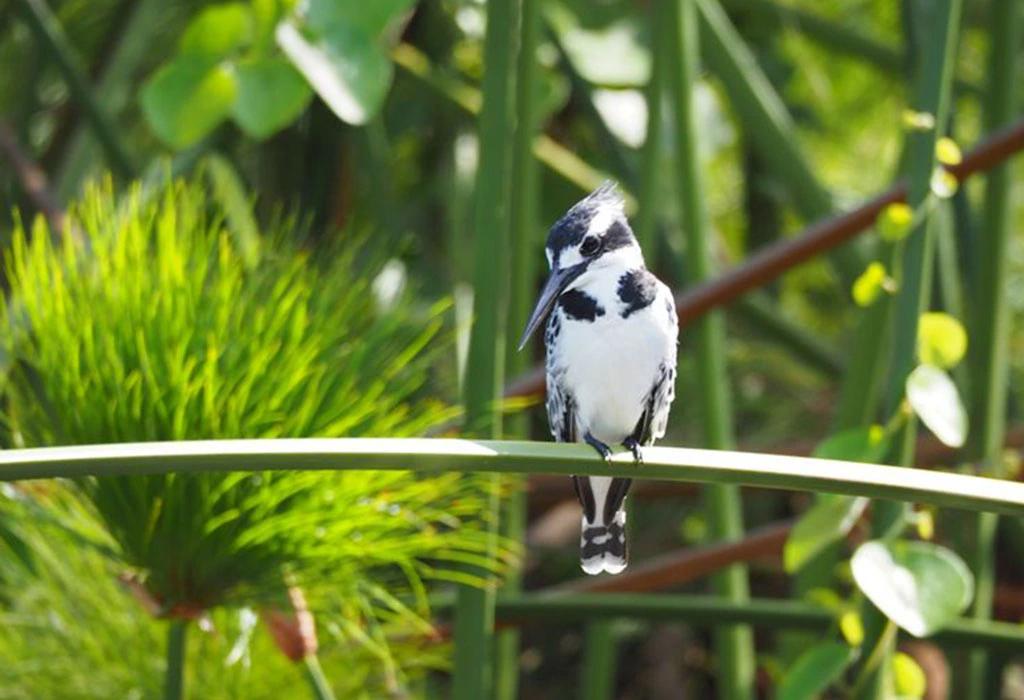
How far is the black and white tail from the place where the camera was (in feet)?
2.22

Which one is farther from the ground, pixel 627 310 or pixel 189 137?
pixel 189 137

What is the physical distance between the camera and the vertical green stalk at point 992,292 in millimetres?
1180

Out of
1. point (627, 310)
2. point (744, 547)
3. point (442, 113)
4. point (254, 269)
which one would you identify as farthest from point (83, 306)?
point (442, 113)

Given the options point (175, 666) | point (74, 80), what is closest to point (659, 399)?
point (175, 666)

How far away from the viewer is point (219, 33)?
0.96m

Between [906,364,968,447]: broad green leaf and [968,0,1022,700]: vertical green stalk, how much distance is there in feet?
1.22

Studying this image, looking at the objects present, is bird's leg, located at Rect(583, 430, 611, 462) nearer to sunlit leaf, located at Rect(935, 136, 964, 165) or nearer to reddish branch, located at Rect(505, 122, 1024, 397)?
sunlit leaf, located at Rect(935, 136, 964, 165)

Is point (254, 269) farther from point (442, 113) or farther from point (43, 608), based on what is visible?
point (442, 113)

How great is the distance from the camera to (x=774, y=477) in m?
0.56

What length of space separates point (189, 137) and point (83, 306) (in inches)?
7.4

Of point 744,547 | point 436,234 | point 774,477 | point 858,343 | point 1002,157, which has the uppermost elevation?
point 436,234

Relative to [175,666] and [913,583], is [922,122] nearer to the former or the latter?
[913,583]

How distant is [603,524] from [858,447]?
0.18m

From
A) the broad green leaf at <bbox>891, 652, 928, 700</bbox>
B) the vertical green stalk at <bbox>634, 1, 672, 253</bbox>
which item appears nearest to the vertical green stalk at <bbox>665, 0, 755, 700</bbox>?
the vertical green stalk at <bbox>634, 1, 672, 253</bbox>
